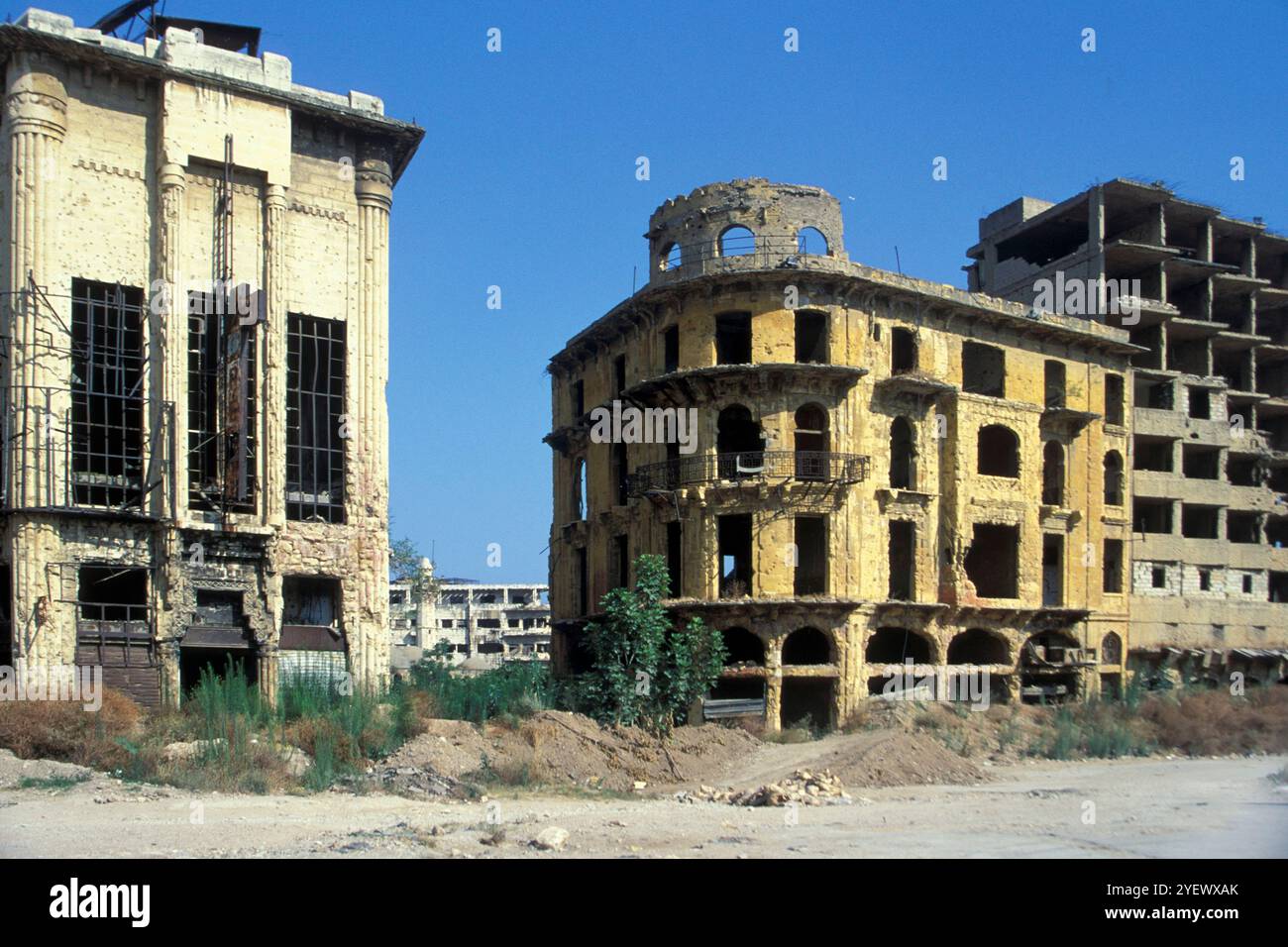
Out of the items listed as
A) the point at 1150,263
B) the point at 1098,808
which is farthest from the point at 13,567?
the point at 1150,263

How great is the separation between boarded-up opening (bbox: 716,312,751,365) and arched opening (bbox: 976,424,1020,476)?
335 inches

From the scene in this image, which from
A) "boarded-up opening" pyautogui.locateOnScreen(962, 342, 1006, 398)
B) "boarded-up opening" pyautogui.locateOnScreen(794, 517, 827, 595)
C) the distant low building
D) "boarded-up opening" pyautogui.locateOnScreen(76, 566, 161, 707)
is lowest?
the distant low building

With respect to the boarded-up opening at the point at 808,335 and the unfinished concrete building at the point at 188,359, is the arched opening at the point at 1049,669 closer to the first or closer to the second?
the boarded-up opening at the point at 808,335

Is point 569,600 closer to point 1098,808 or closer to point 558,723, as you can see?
point 558,723

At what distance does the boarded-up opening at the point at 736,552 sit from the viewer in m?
40.8

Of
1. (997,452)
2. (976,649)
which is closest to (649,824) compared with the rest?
(976,649)

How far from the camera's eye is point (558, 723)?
105ft

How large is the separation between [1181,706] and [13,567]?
3329cm

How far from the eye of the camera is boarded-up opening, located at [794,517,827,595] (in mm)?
42312

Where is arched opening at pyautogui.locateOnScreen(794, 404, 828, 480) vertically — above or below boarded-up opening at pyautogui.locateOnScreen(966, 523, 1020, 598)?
above

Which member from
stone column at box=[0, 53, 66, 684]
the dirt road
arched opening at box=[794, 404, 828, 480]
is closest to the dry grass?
the dirt road

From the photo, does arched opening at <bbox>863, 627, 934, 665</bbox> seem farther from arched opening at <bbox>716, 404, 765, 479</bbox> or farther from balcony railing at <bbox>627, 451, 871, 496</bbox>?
arched opening at <bbox>716, 404, 765, 479</bbox>

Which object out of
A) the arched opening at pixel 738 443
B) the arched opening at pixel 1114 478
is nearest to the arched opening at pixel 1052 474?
the arched opening at pixel 1114 478
